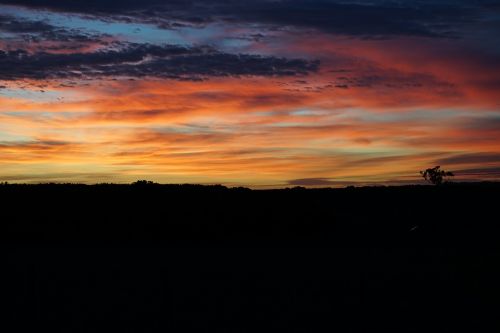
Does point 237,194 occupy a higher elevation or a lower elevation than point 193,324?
higher

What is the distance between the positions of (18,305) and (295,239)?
1367 cm

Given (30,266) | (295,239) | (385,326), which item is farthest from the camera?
(295,239)

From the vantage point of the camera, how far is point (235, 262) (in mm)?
18953

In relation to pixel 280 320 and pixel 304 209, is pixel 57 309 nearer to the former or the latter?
pixel 280 320

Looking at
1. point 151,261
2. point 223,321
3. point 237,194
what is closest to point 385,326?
point 223,321

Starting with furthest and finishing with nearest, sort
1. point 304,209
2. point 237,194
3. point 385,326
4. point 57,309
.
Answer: point 237,194 < point 304,209 < point 57,309 < point 385,326

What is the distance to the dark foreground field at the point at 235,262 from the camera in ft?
39.3

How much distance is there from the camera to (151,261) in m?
19.5

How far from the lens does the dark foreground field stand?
1198 centimetres

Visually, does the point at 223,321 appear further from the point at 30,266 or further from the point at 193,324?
the point at 30,266

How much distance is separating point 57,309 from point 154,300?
70.6 inches

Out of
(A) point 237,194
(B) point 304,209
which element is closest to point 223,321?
(B) point 304,209

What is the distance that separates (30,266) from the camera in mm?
18547

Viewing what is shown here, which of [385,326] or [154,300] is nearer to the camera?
[385,326]
